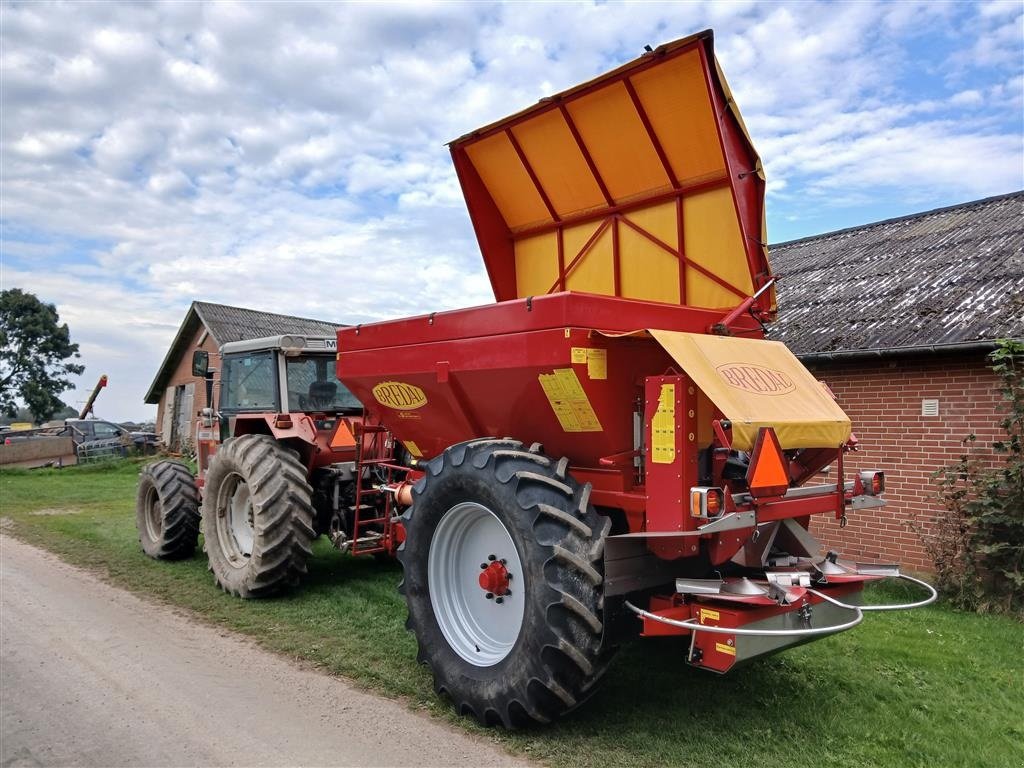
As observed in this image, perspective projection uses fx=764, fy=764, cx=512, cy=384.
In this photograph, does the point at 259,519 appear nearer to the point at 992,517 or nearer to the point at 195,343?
the point at 992,517

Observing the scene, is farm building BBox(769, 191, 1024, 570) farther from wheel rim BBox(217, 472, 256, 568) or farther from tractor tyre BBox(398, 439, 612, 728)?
wheel rim BBox(217, 472, 256, 568)

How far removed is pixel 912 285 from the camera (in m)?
8.44

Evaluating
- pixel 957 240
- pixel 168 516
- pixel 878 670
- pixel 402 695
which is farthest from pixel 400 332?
pixel 957 240

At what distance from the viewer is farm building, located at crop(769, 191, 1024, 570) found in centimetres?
689

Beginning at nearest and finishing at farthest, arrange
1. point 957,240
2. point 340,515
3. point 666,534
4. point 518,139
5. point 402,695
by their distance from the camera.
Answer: point 666,534 → point 402,695 → point 518,139 → point 340,515 → point 957,240

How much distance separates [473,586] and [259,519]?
8.47 ft

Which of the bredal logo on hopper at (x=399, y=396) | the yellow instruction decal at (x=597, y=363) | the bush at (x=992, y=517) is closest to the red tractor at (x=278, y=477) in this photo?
the bredal logo on hopper at (x=399, y=396)

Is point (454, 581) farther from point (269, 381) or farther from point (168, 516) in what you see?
point (168, 516)

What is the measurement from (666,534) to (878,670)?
2312 mm

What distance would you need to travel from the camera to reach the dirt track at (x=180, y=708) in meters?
3.72

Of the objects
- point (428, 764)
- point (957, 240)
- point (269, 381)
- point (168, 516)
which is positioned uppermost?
point (957, 240)

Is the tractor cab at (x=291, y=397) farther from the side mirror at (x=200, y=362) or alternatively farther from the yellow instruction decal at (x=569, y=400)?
the yellow instruction decal at (x=569, y=400)

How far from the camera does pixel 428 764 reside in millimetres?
3609

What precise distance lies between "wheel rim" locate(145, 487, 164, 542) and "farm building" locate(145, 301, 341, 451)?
15.7 metres
